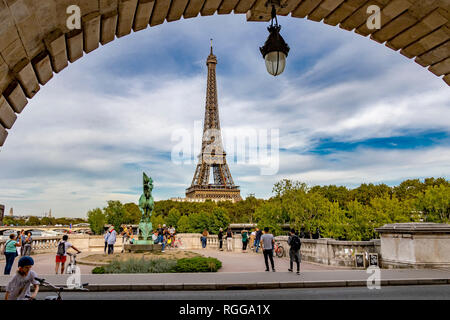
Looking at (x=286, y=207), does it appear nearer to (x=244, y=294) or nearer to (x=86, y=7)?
(x=244, y=294)

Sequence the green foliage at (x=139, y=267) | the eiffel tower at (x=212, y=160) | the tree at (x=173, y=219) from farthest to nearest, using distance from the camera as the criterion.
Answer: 1. the eiffel tower at (x=212, y=160)
2. the tree at (x=173, y=219)
3. the green foliage at (x=139, y=267)

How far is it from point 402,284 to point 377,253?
4418mm

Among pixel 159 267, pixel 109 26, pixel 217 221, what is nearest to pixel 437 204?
pixel 217 221

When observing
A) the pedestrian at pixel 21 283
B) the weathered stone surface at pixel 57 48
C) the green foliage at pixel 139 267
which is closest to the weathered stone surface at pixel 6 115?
the weathered stone surface at pixel 57 48

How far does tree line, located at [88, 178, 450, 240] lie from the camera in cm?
3784

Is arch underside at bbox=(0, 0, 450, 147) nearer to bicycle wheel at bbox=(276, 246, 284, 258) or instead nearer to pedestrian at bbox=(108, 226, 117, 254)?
bicycle wheel at bbox=(276, 246, 284, 258)

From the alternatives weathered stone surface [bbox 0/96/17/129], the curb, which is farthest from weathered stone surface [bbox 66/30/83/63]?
the curb

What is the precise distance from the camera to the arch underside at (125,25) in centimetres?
319

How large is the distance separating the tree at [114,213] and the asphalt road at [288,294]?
72730 millimetres

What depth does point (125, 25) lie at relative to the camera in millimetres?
4176

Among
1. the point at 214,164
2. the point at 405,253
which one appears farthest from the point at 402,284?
the point at 214,164

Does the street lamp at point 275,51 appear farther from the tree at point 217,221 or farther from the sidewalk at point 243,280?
the tree at point 217,221

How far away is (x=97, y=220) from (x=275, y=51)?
8744 centimetres

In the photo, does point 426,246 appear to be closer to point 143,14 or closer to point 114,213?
point 143,14
